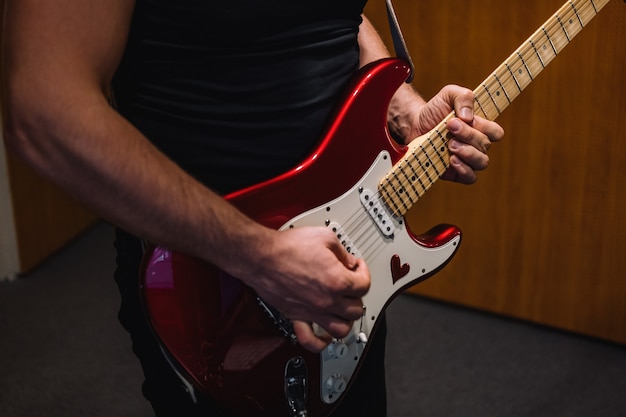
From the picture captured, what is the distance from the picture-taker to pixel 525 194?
230cm

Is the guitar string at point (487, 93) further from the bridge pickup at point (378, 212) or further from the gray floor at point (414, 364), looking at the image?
the gray floor at point (414, 364)

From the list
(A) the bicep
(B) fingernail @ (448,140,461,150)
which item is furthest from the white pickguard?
(A) the bicep

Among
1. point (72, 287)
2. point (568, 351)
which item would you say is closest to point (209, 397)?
point (568, 351)

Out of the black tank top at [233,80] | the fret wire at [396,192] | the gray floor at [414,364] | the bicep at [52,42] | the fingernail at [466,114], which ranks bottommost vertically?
the gray floor at [414,364]

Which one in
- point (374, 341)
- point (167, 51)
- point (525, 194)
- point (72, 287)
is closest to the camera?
point (167, 51)

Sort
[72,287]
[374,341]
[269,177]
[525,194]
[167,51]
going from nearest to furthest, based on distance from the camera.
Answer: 1. [167,51]
2. [269,177]
3. [374,341]
4. [525,194]
5. [72,287]

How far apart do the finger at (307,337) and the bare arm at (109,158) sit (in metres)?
0.07

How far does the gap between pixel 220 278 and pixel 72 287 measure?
6.39 ft

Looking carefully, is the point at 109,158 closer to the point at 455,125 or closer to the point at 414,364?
the point at 455,125

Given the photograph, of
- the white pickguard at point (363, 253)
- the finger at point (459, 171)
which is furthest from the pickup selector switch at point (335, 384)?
the finger at point (459, 171)

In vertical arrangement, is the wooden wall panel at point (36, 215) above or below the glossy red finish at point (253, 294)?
below

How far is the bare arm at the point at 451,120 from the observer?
1.17 m

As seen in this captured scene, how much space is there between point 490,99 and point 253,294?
19.7 inches

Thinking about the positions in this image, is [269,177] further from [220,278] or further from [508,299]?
[508,299]
